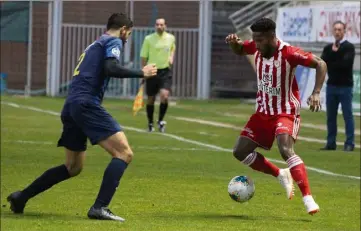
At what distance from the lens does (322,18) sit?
33.6m

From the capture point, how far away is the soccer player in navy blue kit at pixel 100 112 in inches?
444

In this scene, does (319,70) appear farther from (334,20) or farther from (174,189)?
(334,20)

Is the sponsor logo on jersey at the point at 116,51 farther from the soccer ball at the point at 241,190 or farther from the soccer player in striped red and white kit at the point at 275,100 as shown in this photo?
the soccer ball at the point at 241,190

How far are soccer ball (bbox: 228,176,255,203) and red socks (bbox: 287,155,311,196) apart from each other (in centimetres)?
51

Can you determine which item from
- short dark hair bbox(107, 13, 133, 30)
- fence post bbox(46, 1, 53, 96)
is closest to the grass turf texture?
short dark hair bbox(107, 13, 133, 30)

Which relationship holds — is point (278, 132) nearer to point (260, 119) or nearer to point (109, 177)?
point (260, 119)

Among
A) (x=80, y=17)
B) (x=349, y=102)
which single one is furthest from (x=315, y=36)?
(x=349, y=102)

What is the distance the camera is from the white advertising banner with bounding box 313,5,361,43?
3238 cm

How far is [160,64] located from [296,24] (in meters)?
11.6

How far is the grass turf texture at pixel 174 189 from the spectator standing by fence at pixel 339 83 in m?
0.37

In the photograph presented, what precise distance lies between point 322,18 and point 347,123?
13067 millimetres

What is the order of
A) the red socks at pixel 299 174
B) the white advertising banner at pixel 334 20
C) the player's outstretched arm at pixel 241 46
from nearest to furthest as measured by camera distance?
1. the red socks at pixel 299 174
2. the player's outstretched arm at pixel 241 46
3. the white advertising banner at pixel 334 20

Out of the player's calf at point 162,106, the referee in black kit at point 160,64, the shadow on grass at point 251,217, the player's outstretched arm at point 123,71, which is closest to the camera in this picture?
the player's outstretched arm at point 123,71

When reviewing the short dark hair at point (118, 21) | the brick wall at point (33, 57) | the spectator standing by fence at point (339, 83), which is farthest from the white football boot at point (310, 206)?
the brick wall at point (33, 57)
